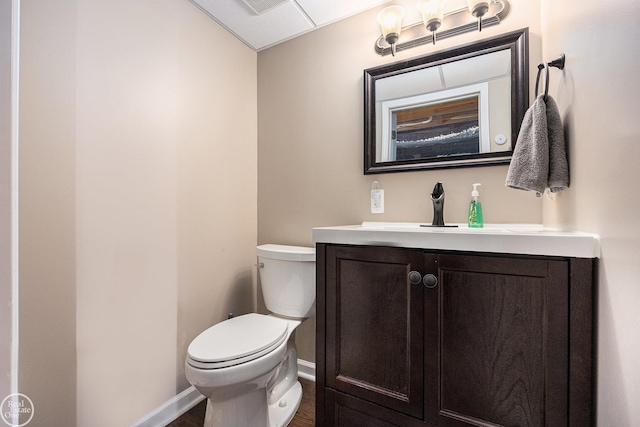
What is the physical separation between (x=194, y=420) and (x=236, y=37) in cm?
219

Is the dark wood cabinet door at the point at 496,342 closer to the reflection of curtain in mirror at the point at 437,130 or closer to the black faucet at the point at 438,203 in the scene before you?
A: the black faucet at the point at 438,203

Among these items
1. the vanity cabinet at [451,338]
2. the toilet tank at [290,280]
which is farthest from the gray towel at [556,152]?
the toilet tank at [290,280]

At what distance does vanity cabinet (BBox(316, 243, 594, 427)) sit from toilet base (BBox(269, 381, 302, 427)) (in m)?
0.33

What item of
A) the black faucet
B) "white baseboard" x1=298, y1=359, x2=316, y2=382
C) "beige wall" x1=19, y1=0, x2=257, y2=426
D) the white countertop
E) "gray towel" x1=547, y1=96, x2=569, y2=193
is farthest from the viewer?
"white baseboard" x1=298, y1=359, x2=316, y2=382

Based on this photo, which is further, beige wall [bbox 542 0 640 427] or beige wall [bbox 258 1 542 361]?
beige wall [bbox 258 1 542 361]

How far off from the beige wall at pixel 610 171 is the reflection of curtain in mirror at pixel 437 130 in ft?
1.46

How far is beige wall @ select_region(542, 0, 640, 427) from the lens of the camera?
488 millimetres

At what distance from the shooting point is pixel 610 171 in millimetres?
578

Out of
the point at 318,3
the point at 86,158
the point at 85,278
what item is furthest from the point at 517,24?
the point at 85,278

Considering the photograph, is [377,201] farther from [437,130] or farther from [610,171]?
[610,171]

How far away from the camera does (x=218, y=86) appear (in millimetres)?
1625
